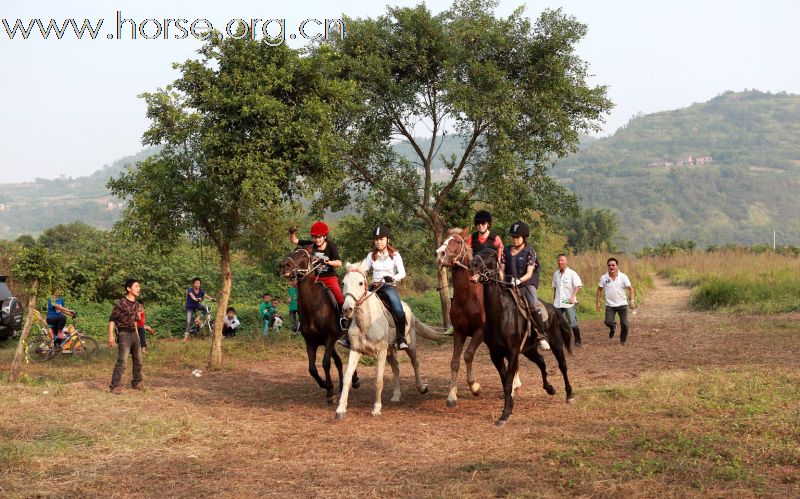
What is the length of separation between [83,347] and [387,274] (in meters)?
10.0

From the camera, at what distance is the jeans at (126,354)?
1277 centimetres

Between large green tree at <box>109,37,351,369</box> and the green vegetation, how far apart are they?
15.9 metres

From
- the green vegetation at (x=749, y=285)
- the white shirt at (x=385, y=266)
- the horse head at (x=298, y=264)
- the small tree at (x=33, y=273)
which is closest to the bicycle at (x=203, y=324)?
the small tree at (x=33, y=273)

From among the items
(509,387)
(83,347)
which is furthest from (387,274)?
(83,347)

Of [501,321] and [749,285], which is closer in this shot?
[501,321]

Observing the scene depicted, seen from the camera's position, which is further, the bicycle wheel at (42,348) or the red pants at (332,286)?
the bicycle wheel at (42,348)

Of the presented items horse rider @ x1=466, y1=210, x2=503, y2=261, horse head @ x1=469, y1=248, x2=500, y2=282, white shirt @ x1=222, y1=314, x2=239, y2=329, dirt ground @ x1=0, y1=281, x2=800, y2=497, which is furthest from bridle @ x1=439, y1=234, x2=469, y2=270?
white shirt @ x1=222, y1=314, x2=239, y2=329

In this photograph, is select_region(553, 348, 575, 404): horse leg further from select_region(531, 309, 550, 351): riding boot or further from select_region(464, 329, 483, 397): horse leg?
select_region(464, 329, 483, 397): horse leg

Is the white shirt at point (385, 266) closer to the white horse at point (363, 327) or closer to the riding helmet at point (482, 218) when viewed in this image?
the white horse at point (363, 327)


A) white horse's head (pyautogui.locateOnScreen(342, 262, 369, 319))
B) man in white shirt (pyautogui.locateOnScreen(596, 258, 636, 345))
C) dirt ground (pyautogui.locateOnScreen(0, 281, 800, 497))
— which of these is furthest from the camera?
man in white shirt (pyautogui.locateOnScreen(596, 258, 636, 345))

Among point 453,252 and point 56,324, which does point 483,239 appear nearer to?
point 453,252

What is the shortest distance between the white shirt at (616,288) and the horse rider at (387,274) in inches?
285

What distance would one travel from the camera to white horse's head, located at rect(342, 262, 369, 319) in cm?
1066

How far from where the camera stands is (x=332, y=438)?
366 inches
